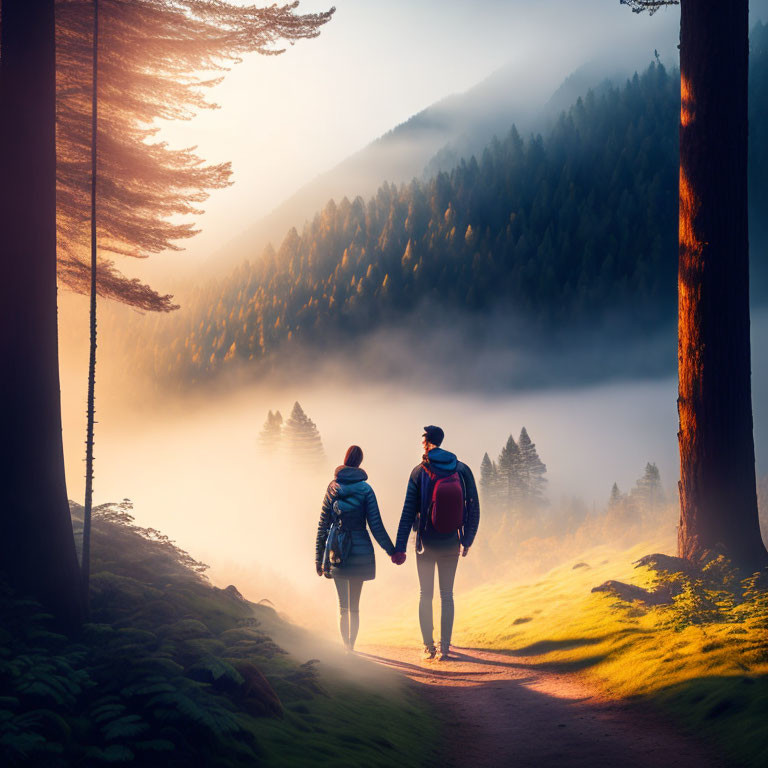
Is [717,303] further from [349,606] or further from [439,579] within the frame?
[349,606]

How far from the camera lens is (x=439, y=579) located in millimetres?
8555

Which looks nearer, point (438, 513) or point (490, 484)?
point (438, 513)

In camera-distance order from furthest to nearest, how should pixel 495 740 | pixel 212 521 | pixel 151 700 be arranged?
pixel 212 521 < pixel 495 740 < pixel 151 700

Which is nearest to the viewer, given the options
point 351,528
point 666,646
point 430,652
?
point 666,646

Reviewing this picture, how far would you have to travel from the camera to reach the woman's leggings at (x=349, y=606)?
8750 mm

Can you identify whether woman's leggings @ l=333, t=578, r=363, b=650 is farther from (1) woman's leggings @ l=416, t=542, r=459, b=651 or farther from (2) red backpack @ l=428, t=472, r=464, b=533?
(2) red backpack @ l=428, t=472, r=464, b=533

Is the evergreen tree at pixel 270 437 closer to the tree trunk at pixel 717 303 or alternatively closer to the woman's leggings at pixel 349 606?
the woman's leggings at pixel 349 606

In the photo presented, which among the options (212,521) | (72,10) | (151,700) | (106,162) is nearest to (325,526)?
(151,700)

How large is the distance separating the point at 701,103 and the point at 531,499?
7330cm

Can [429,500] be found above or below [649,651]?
above

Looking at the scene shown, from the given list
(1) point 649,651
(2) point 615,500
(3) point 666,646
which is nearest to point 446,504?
(1) point 649,651

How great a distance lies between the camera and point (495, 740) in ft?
20.2

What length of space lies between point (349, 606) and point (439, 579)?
123 cm

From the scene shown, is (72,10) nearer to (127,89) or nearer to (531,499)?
(127,89)
